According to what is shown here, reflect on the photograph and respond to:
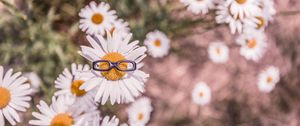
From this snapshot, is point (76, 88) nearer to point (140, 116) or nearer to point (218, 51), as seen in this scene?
point (140, 116)

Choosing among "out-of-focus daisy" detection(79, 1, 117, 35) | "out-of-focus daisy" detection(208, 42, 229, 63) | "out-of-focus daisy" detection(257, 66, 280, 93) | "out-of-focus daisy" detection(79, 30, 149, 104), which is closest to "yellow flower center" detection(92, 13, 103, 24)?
"out-of-focus daisy" detection(79, 1, 117, 35)

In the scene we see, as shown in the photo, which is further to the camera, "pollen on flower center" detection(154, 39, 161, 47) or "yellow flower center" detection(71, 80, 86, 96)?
"pollen on flower center" detection(154, 39, 161, 47)

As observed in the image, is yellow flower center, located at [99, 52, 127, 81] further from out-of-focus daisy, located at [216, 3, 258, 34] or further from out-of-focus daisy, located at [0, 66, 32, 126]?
A: out-of-focus daisy, located at [216, 3, 258, 34]

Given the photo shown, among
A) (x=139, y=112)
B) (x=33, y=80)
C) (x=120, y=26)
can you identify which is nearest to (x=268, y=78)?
(x=139, y=112)

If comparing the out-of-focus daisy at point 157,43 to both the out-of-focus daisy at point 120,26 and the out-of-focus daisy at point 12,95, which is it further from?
the out-of-focus daisy at point 12,95

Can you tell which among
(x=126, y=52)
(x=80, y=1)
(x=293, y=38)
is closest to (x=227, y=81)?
(x=293, y=38)

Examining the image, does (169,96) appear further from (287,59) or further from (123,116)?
(287,59)
